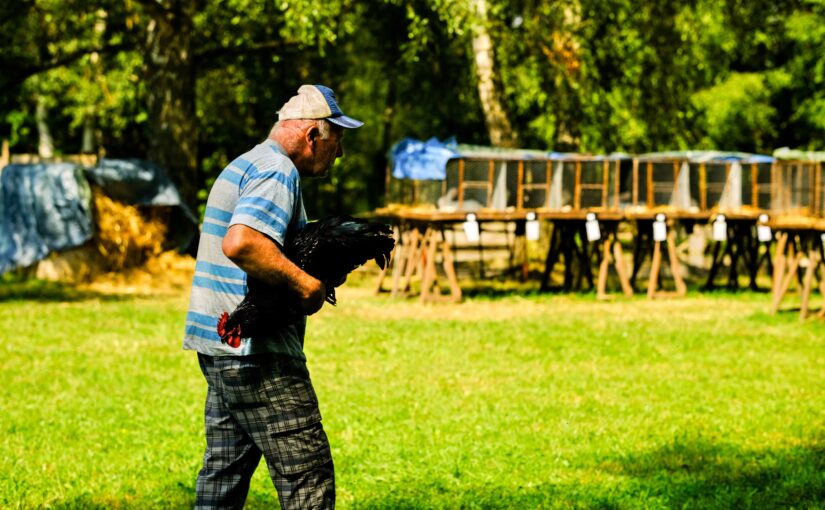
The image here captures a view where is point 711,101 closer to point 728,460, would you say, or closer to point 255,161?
point 728,460

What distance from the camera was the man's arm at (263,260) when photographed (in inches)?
171

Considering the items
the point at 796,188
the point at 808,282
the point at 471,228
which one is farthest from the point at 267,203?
the point at 796,188

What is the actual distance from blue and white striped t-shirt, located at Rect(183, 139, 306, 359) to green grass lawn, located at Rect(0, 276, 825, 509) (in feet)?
8.36

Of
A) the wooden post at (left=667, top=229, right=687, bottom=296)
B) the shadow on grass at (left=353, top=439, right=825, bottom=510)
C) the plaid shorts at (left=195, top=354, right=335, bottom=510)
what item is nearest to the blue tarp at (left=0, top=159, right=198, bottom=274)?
the wooden post at (left=667, top=229, right=687, bottom=296)

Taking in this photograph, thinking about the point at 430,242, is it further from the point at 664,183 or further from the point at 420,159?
the point at 664,183

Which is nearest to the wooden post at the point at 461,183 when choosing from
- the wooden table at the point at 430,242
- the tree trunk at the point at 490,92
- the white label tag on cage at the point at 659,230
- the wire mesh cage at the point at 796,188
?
the wooden table at the point at 430,242

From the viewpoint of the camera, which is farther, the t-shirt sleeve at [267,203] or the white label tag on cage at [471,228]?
the white label tag on cage at [471,228]

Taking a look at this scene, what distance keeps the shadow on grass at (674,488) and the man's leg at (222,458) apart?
6.85ft

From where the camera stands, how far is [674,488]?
24.0 feet

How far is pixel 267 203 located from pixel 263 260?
218 millimetres

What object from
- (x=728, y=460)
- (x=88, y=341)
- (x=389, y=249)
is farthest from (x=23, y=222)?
(x=389, y=249)

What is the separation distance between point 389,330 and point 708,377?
4.69 m

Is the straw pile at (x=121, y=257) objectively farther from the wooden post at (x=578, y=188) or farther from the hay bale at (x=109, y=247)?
the wooden post at (x=578, y=188)

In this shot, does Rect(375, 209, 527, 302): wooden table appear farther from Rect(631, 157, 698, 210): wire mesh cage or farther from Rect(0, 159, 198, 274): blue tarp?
Rect(0, 159, 198, 274): blue tarp
